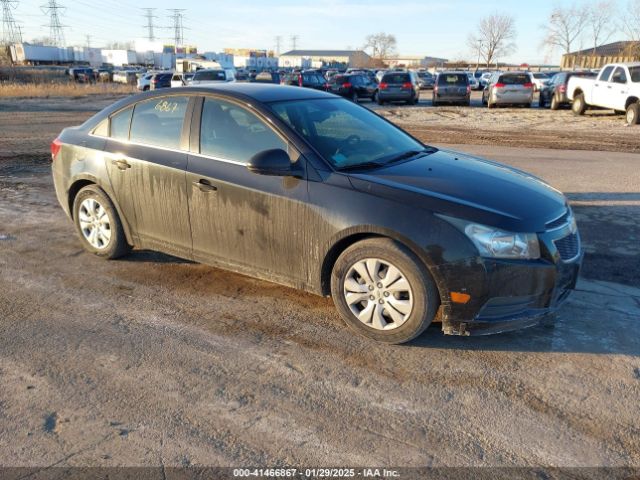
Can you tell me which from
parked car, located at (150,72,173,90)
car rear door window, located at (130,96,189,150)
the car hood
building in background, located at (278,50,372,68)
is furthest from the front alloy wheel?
building in background, located at (278,50,372,68)

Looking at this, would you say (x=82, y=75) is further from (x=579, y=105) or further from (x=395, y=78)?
(x=579, y=105)

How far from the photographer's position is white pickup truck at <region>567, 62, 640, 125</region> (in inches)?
716

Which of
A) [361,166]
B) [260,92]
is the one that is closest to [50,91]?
[260,92]

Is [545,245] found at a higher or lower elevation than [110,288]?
higher

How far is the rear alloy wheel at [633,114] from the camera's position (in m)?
18.1

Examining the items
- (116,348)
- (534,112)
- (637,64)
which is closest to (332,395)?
(116,348)

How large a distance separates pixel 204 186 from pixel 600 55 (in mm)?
73336

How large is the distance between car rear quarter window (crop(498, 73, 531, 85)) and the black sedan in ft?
73.1

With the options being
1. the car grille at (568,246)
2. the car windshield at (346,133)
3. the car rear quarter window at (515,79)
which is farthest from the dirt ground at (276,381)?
the car rear quarter window at (515,79)

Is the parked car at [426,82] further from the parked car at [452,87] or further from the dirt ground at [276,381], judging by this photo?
the dirt ground at [276,381]

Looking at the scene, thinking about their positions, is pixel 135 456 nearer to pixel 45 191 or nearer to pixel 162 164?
pixel 162 164

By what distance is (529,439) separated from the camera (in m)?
2.91

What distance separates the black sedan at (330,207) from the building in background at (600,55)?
51877 mm

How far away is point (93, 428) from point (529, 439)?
2289mm
